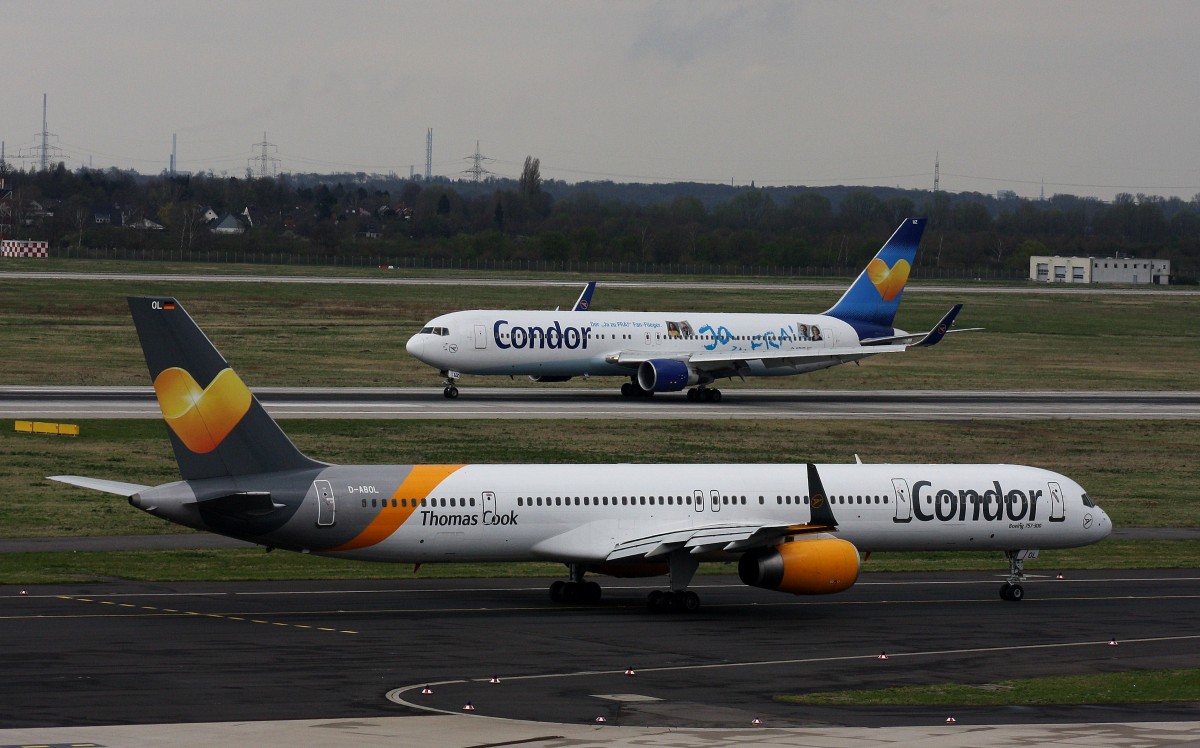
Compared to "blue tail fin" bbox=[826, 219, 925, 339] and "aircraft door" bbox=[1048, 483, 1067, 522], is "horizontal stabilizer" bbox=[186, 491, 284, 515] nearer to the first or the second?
"aircraft door" bbox=[1048, 483, 1067, 522]

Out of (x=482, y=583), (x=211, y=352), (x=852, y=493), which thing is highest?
(x=211, y=352)

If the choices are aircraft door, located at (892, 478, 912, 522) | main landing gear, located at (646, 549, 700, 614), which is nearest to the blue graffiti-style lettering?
aircraft door, located at (892, 478, 912, 522)

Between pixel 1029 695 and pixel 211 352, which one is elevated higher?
pixel 211 352

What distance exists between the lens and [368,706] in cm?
2728

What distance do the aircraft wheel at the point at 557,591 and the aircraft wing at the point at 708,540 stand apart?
6.61 feet

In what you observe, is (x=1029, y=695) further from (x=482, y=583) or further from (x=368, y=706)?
(x=482, y=583)

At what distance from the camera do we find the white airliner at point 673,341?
261ft

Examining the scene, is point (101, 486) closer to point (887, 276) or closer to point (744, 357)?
point (744, 357)

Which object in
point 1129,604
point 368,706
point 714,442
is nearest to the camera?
point 368,706

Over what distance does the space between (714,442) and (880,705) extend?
129 ft

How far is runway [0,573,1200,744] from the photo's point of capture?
27469mm

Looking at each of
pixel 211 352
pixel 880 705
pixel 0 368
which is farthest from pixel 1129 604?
pixel 0 368

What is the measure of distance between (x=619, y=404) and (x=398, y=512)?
141ft

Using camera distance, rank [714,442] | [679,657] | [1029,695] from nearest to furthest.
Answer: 1. [1029,695]
2. [679,657]
3. [714,442]
